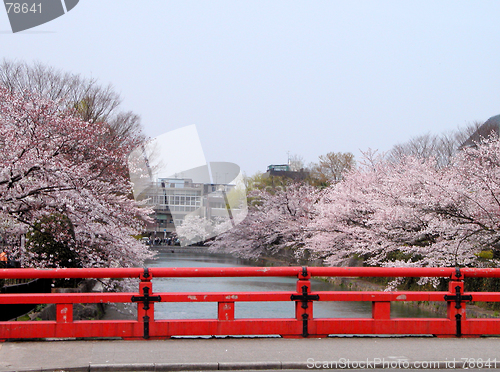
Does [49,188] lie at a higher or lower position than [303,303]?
higher

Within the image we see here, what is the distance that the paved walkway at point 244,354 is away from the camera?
570cm

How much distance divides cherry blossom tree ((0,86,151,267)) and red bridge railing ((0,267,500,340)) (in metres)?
5.25

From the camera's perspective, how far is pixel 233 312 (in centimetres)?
700

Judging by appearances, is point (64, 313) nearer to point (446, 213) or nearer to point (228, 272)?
point (228, 272)

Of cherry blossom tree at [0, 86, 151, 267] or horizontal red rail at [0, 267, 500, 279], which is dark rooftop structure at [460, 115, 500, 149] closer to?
cherry blossom tree at [0, 86, 151, 267]

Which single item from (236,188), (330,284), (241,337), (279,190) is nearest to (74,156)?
(241,337)

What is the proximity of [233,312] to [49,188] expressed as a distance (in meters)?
6.80

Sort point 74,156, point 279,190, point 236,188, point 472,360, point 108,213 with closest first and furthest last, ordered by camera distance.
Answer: point 472,360 → point 108,213 → point 74,156 → point 279,190 → point 236,188

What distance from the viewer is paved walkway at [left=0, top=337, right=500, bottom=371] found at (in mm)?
5699

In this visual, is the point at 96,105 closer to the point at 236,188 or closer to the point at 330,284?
the point at 330,284

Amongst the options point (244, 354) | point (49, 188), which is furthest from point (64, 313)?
point (49, 188)

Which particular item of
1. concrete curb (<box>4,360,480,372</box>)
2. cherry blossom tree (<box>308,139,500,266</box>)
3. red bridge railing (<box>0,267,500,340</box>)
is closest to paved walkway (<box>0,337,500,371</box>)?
concrete curb (<box>4,360,480,372</box>)

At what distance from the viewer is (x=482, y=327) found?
7352 millimetres

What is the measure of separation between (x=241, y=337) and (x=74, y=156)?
31.7ft
